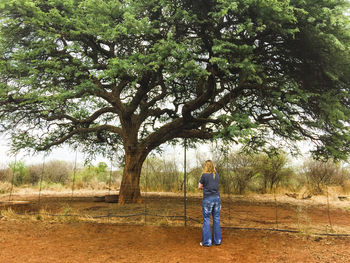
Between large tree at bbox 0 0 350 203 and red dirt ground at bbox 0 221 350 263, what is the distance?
246 cm

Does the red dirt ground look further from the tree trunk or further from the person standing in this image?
the tree trunk

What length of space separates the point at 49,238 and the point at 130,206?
375 centimetres

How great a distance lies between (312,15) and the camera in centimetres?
615

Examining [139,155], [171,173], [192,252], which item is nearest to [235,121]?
[192,252]

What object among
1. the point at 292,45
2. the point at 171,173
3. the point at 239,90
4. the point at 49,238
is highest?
the point at 292,45

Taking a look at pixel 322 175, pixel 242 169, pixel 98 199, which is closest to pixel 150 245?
pixel 98 199

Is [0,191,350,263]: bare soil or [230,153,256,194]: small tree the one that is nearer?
[0,191,350,263]: bare soil

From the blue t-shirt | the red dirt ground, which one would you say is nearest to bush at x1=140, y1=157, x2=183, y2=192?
the red dirt ground

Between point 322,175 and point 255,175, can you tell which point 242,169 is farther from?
point 322,175

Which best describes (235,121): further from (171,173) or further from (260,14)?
(171,173)

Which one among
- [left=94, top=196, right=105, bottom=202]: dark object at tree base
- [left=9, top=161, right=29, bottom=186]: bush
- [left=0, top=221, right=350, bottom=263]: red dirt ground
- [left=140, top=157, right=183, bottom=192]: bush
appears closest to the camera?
[left=0, top=221, right=350, bottom=263]: red dirt ground

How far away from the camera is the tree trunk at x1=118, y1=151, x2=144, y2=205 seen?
10.1 metres

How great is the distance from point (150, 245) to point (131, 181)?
5.10 m

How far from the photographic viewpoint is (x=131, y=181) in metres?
10.3
